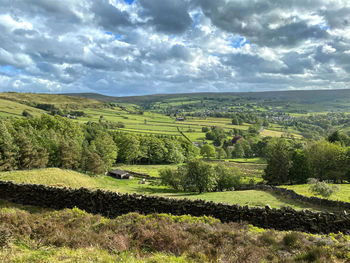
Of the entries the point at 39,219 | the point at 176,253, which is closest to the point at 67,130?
the point at 39,219

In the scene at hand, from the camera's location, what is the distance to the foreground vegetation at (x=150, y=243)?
769 cm

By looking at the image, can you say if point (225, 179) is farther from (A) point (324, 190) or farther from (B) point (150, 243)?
(B) point (150, 243)

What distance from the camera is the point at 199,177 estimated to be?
4431cm

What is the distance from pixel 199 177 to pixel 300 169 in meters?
28.6

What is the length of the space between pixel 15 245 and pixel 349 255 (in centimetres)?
1265

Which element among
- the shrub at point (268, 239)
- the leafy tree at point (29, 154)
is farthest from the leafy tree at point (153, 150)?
the shrub at point (268, 239)

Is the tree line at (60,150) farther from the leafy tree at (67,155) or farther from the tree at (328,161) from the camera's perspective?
the tree at (328,161)

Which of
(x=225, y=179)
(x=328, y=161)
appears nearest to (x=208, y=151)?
(x=328, y=161)

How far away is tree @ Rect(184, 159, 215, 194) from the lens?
44.2 m

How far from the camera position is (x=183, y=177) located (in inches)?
1833

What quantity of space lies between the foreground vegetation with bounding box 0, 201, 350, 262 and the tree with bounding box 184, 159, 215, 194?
3307 centimetres

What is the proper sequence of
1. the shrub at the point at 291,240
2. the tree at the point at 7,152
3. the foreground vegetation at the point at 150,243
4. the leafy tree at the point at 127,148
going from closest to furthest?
1. the foreground vegetation at the point at 150,243
2. the shrub at the point at 291,240
3. the tree at the point at 7,152
4. the leafy tree at the point at 127,148

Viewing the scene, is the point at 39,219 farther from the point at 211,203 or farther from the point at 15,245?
the point at 211,203

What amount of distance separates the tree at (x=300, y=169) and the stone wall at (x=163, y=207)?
47.7 m
